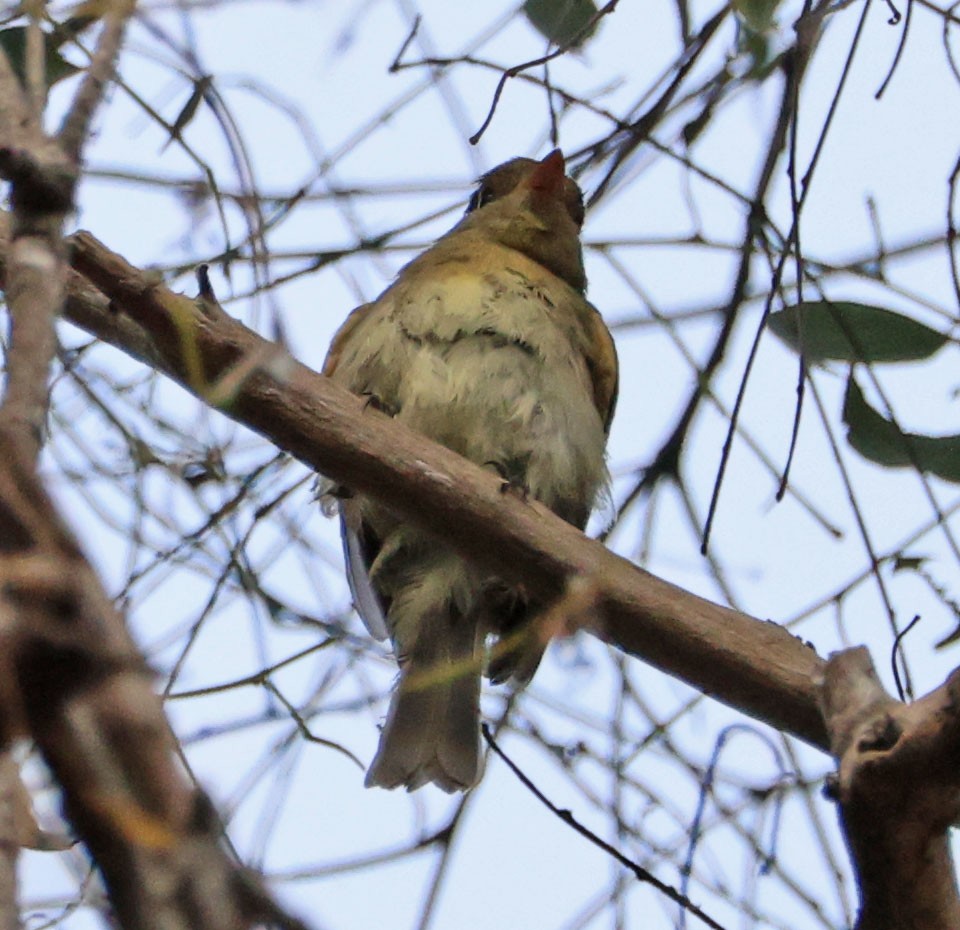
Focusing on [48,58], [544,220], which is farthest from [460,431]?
[48,58]

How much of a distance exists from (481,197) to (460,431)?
125cm

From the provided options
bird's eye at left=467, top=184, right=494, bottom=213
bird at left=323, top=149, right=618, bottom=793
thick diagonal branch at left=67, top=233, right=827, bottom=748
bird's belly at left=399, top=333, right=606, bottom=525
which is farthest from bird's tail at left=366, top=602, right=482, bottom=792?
bird's eye at left=467, top=184, right=494, bottom=213

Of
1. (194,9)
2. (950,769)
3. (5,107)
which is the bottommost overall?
(950,769)

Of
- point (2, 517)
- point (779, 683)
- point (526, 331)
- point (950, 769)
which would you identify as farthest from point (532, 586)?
point (2, 517)

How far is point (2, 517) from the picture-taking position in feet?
1.99

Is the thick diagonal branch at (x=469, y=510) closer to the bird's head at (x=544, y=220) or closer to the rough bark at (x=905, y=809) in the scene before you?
the rough bark at (x=905, y=809)

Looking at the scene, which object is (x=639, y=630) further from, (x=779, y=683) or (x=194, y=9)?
(x=194, y=9)

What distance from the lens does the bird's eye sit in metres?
4.22

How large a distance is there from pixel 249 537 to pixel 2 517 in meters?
2.10

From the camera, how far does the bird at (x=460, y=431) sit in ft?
10.2

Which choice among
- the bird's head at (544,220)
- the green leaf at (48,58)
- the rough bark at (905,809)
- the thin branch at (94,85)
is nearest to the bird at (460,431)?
the bird's head at (544,220)

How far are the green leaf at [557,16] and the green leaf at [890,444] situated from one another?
87 centimetres

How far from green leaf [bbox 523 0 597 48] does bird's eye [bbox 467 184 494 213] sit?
1.33m

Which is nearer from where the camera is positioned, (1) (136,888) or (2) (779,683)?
(1) (136,888)
